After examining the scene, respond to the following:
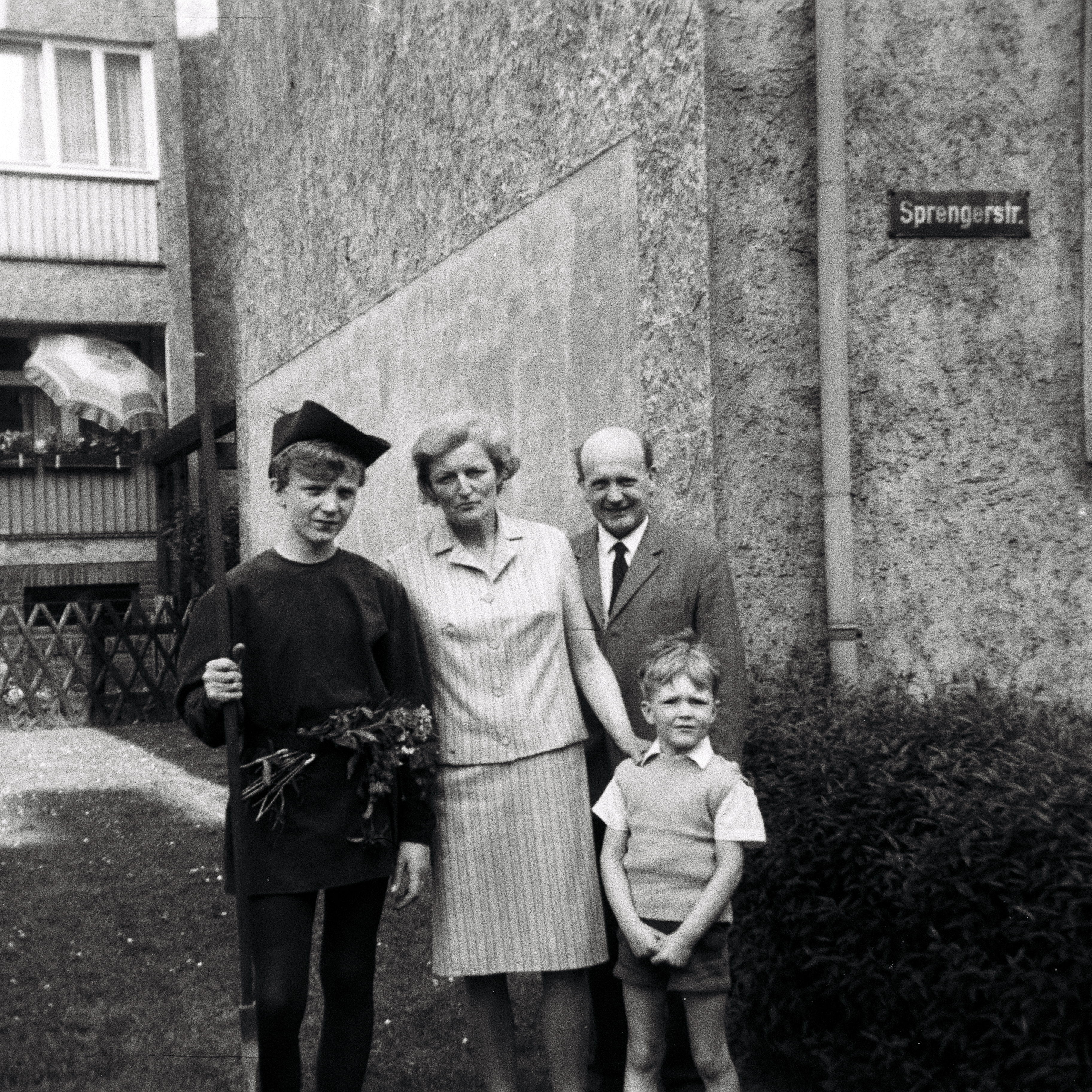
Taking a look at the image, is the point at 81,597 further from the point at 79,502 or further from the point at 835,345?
the point at 835,345

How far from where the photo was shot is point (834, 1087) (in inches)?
151

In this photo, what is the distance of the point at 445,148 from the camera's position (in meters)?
7.70

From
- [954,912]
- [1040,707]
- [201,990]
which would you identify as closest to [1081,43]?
[1040,707]

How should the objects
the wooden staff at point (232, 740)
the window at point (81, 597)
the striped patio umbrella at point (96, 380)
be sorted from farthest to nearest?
the window at point (81, 597) → the striped patio umbrella at point (96, 380) → the wooden staff at point (232, 740)

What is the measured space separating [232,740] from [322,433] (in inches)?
28.9

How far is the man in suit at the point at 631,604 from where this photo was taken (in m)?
3.92

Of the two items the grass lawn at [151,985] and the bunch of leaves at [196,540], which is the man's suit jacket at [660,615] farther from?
the bunch of leaves at [196,540]

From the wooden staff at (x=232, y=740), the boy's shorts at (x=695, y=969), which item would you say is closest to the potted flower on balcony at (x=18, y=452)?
the wooden staff at (x=232, y=740)

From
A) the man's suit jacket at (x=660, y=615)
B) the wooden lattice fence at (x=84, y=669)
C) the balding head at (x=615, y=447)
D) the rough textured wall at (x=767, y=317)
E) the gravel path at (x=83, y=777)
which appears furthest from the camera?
the wooden lattice fence at (x=84, y=669)

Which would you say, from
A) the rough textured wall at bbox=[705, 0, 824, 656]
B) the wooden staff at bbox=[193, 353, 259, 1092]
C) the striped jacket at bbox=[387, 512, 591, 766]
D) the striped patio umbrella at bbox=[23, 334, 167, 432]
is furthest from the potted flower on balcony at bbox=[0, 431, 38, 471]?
the wooden staff at bbox=[193, 353, 259, 1092]

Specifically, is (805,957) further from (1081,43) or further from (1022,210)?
(1081,43)

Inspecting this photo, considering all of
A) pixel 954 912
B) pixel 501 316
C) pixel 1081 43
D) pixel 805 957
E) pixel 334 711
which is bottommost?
pixel 805 957

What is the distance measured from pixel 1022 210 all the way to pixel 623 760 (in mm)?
3024

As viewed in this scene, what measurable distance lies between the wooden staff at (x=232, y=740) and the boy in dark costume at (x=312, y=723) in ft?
0.15
